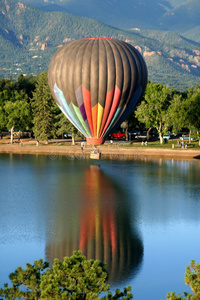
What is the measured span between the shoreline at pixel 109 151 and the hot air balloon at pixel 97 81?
51.7 feet

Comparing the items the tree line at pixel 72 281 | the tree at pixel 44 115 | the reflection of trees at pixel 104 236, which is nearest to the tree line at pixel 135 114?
the tree at pixel 44 115

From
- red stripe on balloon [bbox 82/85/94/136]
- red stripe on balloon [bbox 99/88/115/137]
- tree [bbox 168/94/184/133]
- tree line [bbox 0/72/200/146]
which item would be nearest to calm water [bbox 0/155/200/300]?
red stripe on balloon [bbox 99/88/115/137]

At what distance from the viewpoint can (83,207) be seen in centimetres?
4562

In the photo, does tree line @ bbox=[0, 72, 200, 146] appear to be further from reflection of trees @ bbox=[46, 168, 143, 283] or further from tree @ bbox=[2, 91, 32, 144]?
reflection of trees @ bbox=[46, 168, 143, 283]

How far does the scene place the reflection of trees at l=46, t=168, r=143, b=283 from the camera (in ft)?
103

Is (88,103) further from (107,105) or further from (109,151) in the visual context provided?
(109,151)

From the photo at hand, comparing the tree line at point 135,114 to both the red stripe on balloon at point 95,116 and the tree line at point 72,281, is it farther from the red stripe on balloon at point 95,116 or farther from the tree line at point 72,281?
the tree line at point 72,281

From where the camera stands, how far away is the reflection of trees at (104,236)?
31406mm

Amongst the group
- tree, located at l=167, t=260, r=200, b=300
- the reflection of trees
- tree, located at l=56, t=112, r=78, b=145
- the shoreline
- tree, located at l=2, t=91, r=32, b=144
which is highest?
tree, located at l=2, t=91, r=32, b=144

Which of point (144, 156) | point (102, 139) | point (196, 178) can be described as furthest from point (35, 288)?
point (144, 156)

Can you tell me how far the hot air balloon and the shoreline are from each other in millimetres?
15747

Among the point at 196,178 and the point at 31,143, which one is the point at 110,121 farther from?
the point at 31,143

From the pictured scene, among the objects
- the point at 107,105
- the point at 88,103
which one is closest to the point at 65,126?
the point at 88,103

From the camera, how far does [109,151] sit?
8694 centimetres
